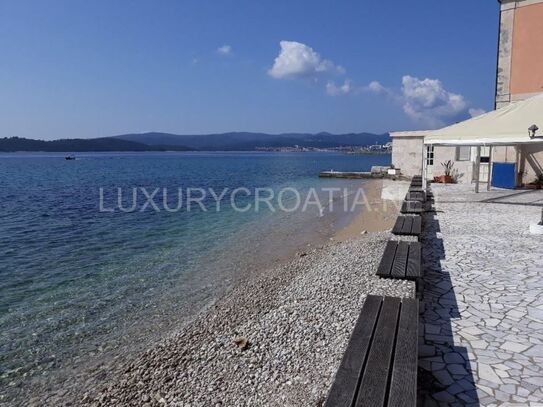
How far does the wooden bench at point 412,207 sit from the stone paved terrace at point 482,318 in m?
Answer: 0.70

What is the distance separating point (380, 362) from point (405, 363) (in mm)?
183

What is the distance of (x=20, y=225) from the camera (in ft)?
50.4

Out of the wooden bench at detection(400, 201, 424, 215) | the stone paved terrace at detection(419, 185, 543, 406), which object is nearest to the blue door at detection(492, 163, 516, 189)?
the wooden bench at detection(400, 201, 424, 215)

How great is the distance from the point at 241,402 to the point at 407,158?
26.9m

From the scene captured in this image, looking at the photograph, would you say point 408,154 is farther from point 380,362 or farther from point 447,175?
point 380,362

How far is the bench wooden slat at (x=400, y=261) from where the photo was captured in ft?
16.4

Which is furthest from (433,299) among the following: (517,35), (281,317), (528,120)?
(517,35)

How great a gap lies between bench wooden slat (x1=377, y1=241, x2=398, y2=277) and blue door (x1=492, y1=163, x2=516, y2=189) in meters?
14.2

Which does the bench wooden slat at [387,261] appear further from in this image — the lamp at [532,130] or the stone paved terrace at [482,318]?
the lamp at [532,130]

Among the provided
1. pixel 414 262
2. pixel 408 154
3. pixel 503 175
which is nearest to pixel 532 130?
pixel 414 262

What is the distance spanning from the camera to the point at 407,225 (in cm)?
780

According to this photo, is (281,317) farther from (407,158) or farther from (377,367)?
(407,158)

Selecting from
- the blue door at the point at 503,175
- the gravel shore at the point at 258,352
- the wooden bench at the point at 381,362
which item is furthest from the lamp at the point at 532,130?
the wooden bench at the point at 381,362

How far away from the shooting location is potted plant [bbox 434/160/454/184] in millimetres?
20580
